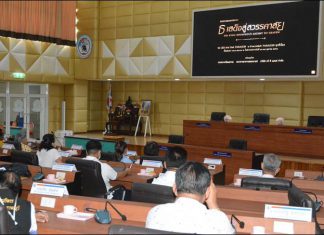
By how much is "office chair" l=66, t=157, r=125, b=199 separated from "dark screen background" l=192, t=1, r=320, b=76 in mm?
6223

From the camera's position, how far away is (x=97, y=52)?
43.3ft

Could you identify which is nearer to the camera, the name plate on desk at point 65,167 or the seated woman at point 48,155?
the name plate on desk at point 65,167

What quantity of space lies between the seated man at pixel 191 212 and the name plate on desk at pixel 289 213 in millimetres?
543

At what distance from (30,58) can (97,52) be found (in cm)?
218

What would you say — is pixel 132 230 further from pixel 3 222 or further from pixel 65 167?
pixel 65 167

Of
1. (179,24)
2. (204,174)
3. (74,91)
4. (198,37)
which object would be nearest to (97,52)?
(74,91)

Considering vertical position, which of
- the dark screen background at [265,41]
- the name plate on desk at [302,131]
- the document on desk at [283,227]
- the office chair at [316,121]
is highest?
the dark screen background at [265,41]

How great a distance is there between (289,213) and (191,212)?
2.49ft

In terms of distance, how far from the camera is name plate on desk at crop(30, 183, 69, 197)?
303 centimetres

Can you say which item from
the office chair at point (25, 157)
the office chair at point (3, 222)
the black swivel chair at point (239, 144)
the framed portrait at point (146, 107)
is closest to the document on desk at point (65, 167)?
the office chair at point (25, 157)

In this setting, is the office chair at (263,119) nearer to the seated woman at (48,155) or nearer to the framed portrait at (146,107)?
the framed portrait at (146,107)

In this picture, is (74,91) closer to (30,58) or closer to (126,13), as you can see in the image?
(30,58)

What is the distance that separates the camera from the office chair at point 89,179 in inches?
178

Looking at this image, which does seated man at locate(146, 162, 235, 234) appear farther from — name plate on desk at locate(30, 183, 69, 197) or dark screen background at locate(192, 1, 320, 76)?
dark screen background at locate(192, 1, 320, 76)
